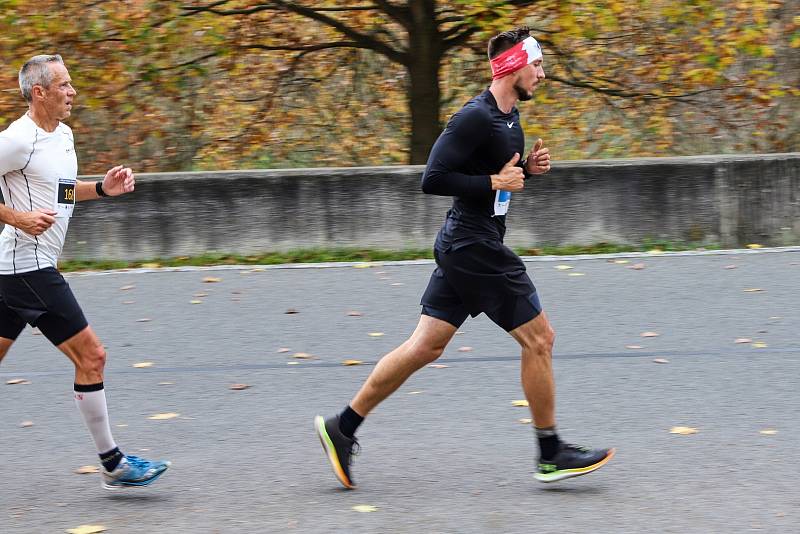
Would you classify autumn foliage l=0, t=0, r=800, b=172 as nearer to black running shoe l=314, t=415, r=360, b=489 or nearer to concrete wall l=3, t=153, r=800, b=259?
concrete wall l=3, t=153, r=800, b=259

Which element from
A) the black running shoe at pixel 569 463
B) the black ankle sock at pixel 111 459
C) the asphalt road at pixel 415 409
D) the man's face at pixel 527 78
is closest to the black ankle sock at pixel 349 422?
the asphalt road at pixel 415 409

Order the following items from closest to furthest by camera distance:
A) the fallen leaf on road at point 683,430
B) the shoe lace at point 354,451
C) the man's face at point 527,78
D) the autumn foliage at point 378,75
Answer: the man's face at point 527,78, the shoe lace at point 354,451, the fallen leaf on road at point 683,430, the autumn foliage at point 378,75

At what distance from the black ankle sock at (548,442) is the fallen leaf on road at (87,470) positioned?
1.95 m

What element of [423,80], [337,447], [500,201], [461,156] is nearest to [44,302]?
[337,447]

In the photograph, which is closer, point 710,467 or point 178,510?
point 178,510

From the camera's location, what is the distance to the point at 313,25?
14438mm

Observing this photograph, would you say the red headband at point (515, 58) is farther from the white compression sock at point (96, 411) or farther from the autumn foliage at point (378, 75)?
the autumn foliage at point (378, 75)

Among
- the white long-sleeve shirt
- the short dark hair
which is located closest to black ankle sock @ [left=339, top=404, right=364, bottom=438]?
the white long-sleeve shirt

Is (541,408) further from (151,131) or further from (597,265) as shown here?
(151,131)

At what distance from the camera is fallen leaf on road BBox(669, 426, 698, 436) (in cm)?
559

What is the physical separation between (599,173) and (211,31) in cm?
476

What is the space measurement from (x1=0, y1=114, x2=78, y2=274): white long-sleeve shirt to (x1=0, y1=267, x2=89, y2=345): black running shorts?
0.13ft

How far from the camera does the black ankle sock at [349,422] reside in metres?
5.05

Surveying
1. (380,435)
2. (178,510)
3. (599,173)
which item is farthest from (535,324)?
(599,173)
